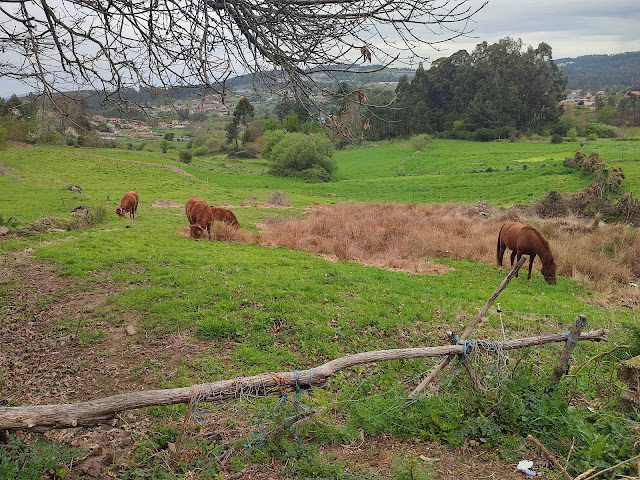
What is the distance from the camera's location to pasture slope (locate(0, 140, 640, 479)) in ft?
13.0

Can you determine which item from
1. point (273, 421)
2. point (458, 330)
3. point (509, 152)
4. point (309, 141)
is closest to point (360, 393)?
point (273, 421)

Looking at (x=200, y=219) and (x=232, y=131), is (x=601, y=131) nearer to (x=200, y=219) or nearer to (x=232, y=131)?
(x=232, y=131)

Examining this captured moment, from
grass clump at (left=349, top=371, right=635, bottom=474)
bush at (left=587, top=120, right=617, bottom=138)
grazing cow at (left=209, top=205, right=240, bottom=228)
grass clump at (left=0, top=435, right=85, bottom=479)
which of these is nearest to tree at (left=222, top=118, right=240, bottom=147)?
bush at (left=587, top=120, right=617, bottom=138)

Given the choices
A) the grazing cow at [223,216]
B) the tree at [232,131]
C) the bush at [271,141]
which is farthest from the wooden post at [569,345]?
the tree at [232,131]

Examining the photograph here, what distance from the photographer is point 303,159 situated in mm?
60250

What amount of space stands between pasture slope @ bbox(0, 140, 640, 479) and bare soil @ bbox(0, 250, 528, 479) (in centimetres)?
2

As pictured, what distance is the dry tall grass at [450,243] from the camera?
533 inches

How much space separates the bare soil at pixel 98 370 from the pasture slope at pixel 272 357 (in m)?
0.02

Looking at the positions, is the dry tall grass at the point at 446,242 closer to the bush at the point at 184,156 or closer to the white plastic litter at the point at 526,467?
the white plastic litter at the point at 526,467

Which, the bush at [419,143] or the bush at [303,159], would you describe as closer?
the bush at [303,159]

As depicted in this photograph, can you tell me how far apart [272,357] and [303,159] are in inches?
2181

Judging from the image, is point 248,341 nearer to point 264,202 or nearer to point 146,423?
point 146,423

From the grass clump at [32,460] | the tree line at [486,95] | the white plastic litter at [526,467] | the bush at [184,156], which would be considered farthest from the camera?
the tree line at [486,95]

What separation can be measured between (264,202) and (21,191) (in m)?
16.5
